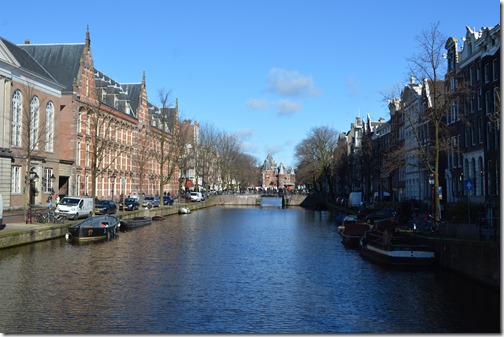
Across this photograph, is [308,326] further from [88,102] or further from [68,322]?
[88,102]

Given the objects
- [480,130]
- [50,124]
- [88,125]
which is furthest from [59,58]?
[480,130]

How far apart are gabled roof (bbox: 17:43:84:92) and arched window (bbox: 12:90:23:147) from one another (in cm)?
1454

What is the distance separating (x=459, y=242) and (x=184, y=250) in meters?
16.4

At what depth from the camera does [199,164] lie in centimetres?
11569

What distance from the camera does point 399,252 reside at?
1128 inches

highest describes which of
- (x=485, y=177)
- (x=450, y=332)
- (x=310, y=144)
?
(x=310, y=144)

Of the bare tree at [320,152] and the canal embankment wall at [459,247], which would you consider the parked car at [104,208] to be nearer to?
the canal embankment wall at [459,247]

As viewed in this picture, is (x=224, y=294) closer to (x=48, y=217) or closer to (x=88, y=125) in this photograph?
(x=48, y=217)

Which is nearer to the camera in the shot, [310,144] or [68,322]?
[68,322]

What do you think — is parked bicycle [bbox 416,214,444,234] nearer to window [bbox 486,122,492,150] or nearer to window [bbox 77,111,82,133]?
window [bbox 486,122,492,150]

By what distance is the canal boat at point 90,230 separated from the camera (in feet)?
124

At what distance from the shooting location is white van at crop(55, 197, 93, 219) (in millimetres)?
45281

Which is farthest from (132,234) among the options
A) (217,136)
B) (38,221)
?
(217,136)

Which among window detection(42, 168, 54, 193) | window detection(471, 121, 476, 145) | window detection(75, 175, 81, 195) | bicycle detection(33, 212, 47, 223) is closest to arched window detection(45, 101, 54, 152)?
window detection(42, 168, 54, 193)
